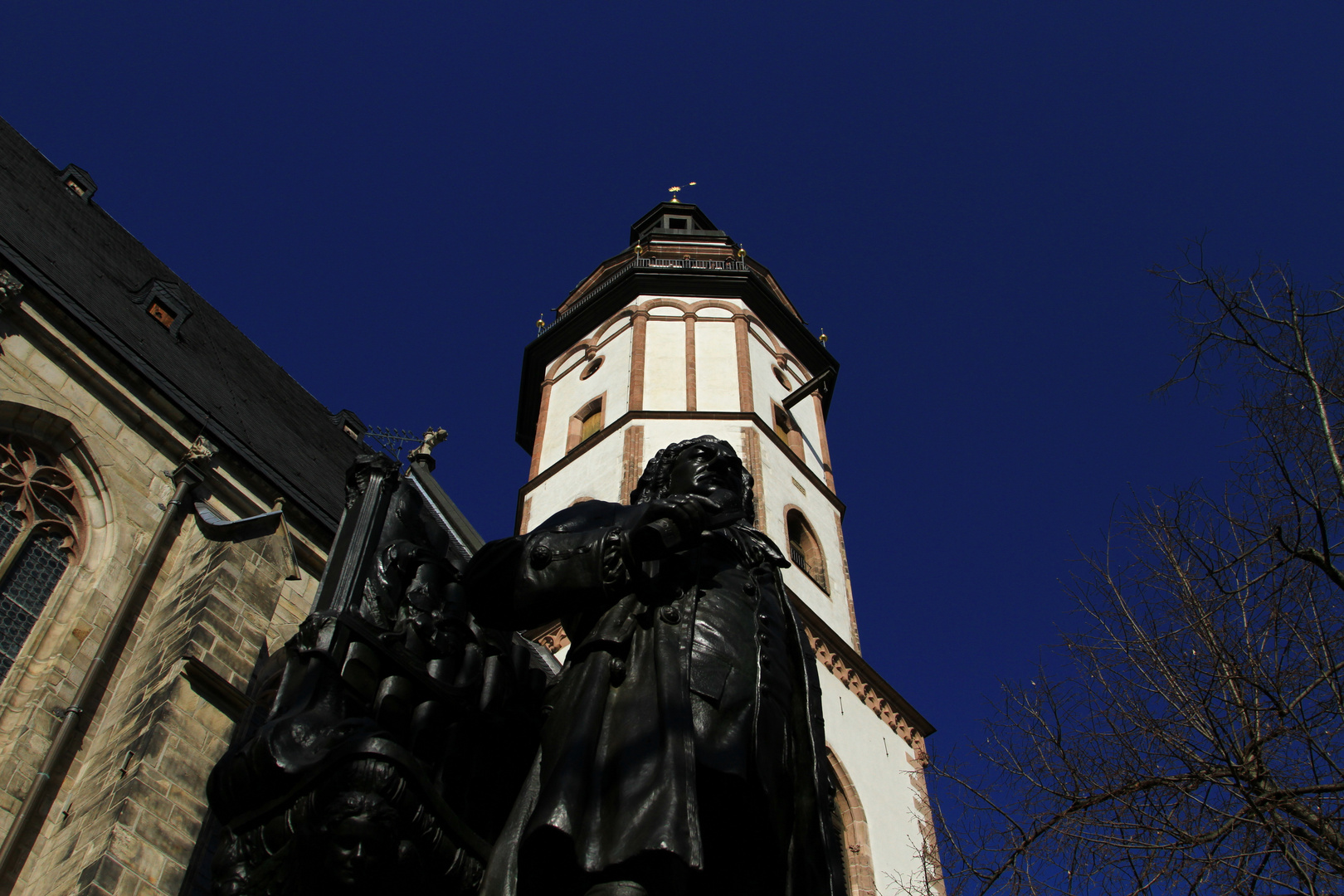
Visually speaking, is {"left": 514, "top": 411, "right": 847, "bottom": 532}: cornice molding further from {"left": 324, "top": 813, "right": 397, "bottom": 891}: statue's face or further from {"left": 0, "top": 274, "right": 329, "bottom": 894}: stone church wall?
{"left": 324, "top": 813, "right": 397, "bottom": 891}: statue's face

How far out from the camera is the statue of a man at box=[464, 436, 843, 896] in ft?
7.88

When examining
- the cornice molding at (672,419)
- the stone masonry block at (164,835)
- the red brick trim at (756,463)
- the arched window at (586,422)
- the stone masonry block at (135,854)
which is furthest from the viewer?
the arched window at (586,422)

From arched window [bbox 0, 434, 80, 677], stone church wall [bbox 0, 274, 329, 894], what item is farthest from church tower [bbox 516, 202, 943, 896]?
arched window [bbox 0, 434, 80, 677]

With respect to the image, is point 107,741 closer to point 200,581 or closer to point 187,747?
point 187,747

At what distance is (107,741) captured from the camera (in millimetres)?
9953

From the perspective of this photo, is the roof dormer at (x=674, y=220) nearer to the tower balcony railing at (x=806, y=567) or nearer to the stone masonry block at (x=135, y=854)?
the tower balcony railing at (x=806, y=567)

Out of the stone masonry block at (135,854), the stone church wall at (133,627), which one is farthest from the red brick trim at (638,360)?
the stone masonry block at (135,854)

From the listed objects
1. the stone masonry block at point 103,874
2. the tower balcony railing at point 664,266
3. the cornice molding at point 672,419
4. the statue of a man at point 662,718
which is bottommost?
the statue of a man at point 662,718

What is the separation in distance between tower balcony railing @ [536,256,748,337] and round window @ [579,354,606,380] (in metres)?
2.04

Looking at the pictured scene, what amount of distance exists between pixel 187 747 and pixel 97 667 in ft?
5.55

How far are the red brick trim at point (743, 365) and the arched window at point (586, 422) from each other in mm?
2643

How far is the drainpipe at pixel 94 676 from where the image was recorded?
8.98 m

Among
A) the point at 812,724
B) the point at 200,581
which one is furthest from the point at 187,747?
the point at 812,724

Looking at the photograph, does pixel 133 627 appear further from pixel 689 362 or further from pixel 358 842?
pixel 689 362
